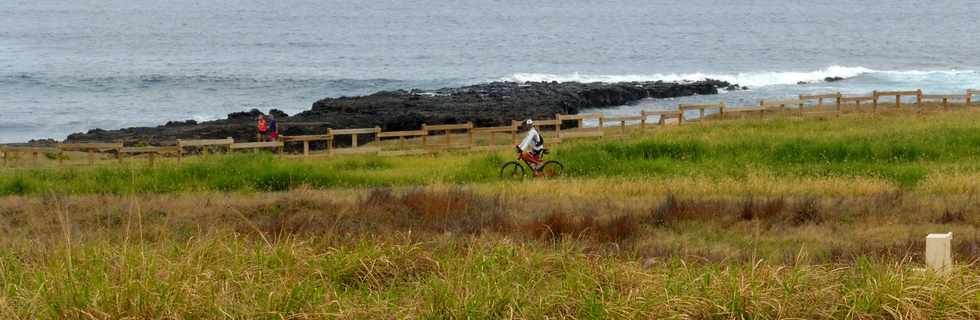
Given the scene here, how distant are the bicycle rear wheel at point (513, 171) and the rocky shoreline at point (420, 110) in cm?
Result: 2119

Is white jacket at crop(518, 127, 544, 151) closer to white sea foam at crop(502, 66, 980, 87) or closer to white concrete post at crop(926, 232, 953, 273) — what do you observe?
white concrete post at crop(926, 232, 953, 273)

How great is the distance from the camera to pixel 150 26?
154m

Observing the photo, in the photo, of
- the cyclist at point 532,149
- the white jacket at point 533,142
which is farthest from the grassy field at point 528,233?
the white jacket at point 533,142

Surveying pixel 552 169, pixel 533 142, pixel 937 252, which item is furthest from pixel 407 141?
pixel 937 252

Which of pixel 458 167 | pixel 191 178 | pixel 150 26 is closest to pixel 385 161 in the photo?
pixel 458 167

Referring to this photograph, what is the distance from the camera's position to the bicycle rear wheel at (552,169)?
26.2 m

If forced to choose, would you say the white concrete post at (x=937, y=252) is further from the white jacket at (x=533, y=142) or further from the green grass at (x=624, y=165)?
the white jacket at (x=533, y=142)

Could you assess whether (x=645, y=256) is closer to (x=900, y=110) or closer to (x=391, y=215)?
(x=391, y=215)

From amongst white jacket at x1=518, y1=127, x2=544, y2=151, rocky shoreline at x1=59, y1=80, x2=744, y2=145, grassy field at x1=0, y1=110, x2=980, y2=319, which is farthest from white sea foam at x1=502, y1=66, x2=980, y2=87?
white jacket at x1=518, y1=127, x2=544, y2=151

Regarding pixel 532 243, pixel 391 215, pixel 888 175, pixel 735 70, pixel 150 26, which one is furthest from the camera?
pixel 150 26

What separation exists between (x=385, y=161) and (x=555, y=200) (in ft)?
35.6

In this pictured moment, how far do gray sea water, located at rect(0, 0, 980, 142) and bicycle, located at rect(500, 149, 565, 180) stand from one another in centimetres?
3452

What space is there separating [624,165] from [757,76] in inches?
2377

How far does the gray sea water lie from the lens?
71.3m
